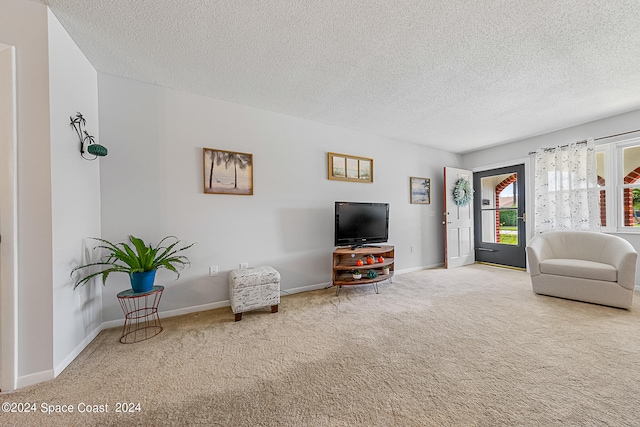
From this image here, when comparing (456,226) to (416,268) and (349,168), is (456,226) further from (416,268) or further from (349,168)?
(349,168)

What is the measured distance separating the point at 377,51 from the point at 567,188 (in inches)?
155

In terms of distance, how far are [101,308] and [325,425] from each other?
2.37m

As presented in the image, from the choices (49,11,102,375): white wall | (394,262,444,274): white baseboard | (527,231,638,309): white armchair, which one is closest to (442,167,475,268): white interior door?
(394,262,444,274): white baseboard

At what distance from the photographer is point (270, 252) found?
3.11 metres

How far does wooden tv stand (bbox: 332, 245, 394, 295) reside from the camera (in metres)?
3.16

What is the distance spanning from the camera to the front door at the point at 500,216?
175 inches

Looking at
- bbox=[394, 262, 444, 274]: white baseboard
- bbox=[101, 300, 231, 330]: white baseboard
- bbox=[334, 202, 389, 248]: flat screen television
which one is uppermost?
bbox=[334, 202, 389, 248]: flat screen television

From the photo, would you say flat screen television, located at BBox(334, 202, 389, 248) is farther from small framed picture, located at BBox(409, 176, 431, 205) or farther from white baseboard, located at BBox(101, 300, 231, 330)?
white baseboard, located at BBox(101, 300, 231, 330)

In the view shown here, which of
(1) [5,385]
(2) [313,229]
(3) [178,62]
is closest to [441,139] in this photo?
(2) [313,229]

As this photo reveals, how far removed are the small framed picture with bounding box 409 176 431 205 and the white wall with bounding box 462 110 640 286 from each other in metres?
1.37

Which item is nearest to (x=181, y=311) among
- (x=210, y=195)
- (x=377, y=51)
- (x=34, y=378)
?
(x=34, y=378)

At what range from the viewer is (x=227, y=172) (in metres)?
2.83

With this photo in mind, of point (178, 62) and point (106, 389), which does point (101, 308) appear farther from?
point (178, 62)

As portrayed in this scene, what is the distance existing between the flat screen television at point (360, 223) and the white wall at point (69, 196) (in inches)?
101
